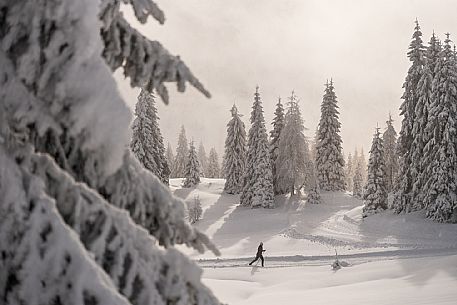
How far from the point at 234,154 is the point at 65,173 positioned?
57772 millimetres

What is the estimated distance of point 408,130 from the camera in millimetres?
41500

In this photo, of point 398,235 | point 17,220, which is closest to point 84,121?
point 17,220

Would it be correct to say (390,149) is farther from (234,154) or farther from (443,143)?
(443,143)

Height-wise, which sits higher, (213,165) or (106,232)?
(213,165)

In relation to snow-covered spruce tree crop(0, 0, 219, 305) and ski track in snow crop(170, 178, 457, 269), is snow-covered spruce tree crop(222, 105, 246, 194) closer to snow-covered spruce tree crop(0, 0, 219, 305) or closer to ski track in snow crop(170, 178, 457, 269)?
ski track in snow crop(170, 178, 457, 269)

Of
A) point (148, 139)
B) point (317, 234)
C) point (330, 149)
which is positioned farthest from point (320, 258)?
point (330, 149)

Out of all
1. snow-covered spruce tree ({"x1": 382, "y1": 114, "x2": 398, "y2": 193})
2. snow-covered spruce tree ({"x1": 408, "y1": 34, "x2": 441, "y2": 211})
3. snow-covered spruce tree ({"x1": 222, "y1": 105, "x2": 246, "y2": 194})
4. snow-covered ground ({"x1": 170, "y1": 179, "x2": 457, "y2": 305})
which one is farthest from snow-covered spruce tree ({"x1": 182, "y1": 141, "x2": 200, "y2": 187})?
snow-covered spruce tree ({"x1": 408, "y1": 34, "x2": 441, "y2": 211})

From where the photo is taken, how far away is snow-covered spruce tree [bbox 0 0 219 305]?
225 centimetres

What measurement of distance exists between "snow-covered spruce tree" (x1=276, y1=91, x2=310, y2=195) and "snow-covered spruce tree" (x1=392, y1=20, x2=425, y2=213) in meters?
12.2

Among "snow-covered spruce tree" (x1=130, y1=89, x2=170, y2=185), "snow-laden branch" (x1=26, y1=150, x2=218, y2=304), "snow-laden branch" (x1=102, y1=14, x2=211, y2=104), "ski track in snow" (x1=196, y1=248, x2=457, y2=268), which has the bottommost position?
"ski track in snow" (x1=196, y1=248, x2=457, y2=268)

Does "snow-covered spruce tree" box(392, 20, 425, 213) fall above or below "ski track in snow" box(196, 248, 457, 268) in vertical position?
above

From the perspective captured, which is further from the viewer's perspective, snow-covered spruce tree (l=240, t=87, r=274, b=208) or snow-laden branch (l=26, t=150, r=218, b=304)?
snow-covered spruce tree (l=240, t=87, r=274, b=208)

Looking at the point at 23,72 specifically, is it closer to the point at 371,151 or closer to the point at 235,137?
the point at 371,151

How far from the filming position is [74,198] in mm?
2590
